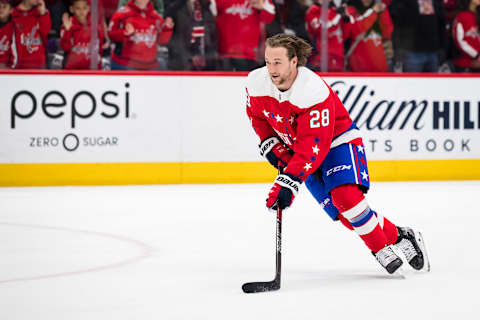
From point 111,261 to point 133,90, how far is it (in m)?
3.52

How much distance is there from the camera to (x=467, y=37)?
7590mm

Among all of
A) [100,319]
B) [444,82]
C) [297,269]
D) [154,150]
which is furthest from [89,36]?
[100,319]

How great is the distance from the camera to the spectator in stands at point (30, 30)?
6.73 metres

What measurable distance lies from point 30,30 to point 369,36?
117 inches

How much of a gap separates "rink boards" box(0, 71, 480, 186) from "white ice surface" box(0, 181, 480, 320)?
654 mm

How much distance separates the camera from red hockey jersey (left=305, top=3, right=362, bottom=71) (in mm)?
7223

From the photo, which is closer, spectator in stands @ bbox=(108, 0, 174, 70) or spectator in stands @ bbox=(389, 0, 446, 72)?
spectator in stands @ bbox=(108, 0, 174, 70)

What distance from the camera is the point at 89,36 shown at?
687 cm

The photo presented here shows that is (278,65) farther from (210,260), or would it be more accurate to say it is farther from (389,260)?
(210,260)

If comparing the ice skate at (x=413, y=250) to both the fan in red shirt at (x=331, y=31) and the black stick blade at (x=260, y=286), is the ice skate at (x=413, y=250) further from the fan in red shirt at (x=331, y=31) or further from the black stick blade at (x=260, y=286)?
the fan in red shirt at (x=331, y=31)

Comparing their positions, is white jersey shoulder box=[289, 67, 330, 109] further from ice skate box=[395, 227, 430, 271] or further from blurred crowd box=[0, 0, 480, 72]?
blurred crowd box=[0, 0, 480, 72]

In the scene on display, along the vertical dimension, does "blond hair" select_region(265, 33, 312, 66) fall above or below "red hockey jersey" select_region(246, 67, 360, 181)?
above

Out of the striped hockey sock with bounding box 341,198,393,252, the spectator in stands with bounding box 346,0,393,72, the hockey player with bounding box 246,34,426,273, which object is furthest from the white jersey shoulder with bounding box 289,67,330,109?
the spectator in stands with bounding box 346,0,393,72

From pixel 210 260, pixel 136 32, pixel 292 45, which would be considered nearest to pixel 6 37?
pixel 136 32
